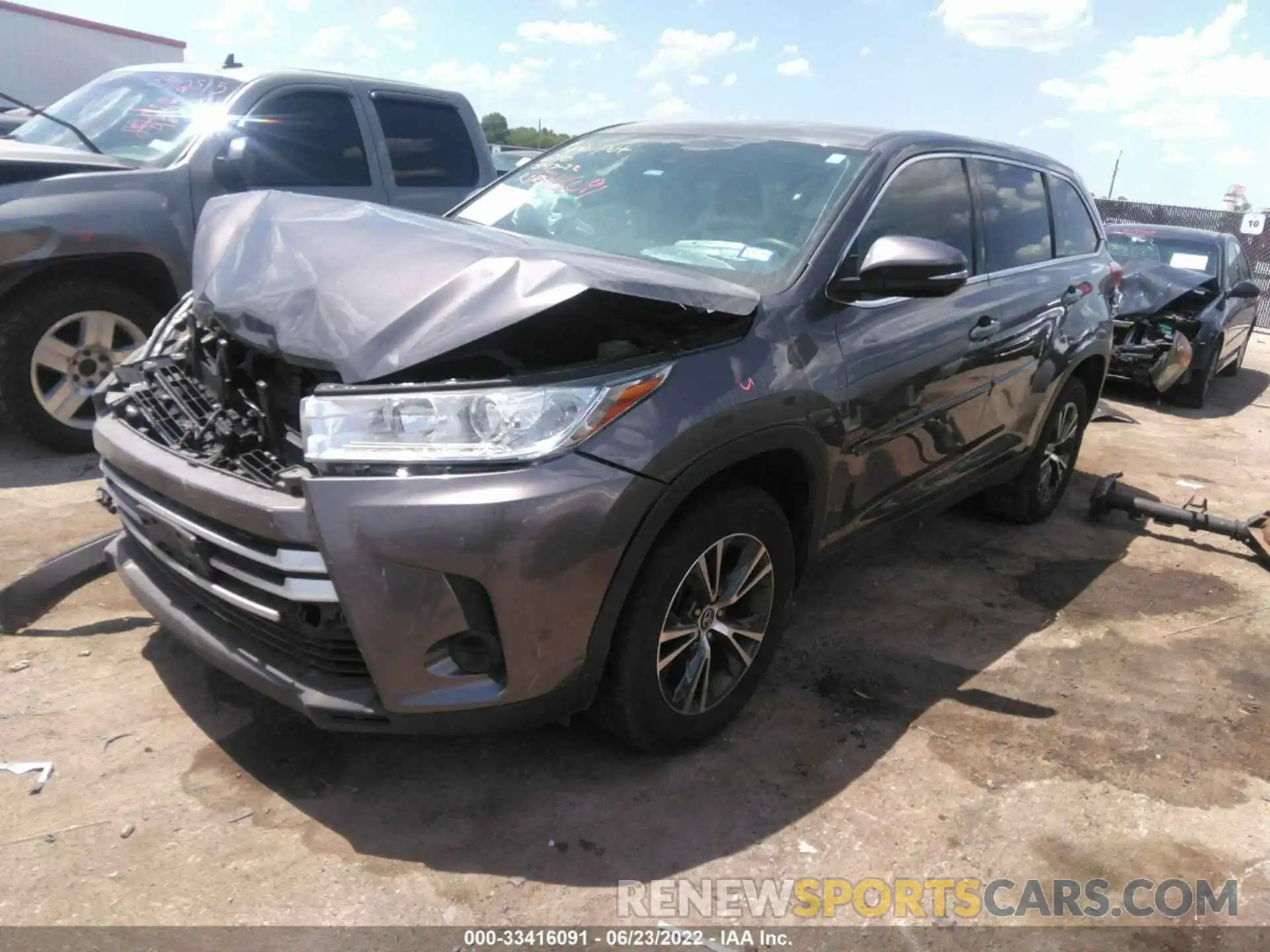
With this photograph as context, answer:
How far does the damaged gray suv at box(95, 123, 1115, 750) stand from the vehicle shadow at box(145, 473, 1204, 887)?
0.20 meters

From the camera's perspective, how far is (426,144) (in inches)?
246

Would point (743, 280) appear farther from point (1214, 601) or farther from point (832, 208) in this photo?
point (1214, 601)

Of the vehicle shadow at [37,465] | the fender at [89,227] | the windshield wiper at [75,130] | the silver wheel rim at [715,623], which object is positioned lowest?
the vehicle shadow at [37,465]

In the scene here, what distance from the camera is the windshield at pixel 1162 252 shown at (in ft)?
30.7

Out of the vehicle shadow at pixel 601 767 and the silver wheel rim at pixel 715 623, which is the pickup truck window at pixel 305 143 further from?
the silver wheel rim at pixel 715 623

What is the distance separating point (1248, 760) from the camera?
310cm

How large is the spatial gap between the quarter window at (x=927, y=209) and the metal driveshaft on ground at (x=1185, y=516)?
6.88ft

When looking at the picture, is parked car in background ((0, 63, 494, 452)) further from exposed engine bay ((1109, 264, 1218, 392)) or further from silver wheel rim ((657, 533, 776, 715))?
exposed engine bay ((1109, 264, 1218, 392))

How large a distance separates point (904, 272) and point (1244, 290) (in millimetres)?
8239

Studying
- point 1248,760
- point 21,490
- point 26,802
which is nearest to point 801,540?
point 1248,760

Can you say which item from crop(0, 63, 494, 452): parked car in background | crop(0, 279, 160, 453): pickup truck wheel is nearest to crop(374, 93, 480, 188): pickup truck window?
crop(0, 63, 494, 452): parked car in background

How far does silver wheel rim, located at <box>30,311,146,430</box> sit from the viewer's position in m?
4.79

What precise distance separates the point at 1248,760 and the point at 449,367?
284 cm

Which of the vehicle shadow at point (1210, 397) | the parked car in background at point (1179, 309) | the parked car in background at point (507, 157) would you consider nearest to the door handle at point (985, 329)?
the parked car in background at point (1179, 309)
